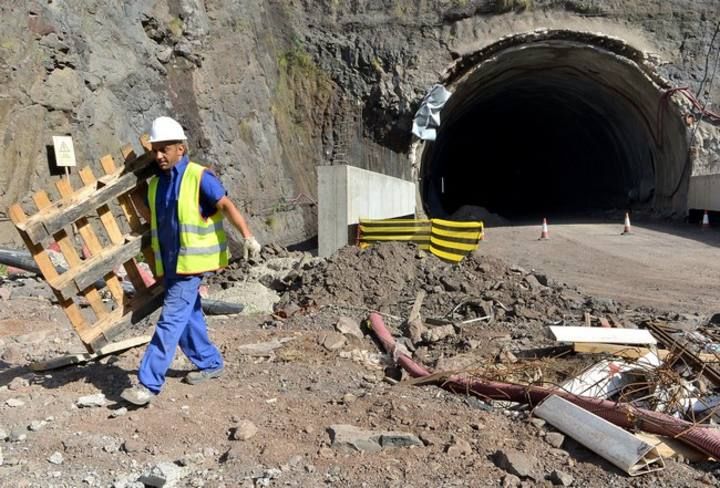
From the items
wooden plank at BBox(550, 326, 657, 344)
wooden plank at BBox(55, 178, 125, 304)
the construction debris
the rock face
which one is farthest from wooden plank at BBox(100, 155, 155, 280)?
the rock face

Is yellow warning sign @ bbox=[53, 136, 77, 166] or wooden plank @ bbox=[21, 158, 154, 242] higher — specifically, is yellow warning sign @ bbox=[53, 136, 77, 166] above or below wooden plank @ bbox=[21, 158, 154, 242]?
above

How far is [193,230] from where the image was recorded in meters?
3.99

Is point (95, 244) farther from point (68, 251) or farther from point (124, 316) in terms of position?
point (124, 316)

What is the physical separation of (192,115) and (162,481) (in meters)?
10.3

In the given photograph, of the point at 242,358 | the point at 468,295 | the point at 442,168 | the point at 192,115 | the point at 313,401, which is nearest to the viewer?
the point at 313,401

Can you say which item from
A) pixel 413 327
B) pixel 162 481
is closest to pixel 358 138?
pixel 413 327

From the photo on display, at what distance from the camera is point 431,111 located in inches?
650

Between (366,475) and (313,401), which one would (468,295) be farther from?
(366,475)

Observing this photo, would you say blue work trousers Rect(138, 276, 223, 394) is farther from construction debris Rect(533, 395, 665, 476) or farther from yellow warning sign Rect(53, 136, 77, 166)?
yellow warning sign Rect(53, 136, 77, 166)

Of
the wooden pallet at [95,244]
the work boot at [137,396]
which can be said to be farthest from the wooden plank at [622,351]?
the wooden pallet at [95,244]

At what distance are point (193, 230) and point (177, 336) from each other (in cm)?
72

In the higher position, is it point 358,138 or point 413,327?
point 358,138

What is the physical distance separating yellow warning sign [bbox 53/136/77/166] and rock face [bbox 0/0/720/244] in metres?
0.31

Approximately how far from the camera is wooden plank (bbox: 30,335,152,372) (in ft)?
14.5
